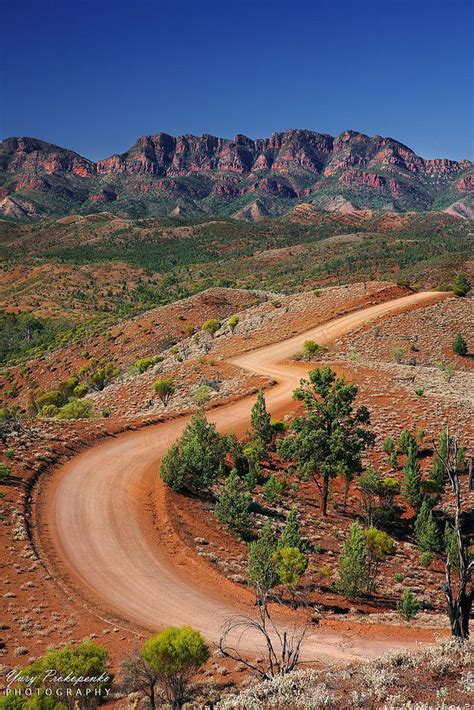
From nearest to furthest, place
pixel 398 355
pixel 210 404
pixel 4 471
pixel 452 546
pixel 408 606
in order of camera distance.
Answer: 1. pixel 408 606
2. pixel 452 546
3. pixel 4 471
4. pixel 210 404
5. pixel 398 355

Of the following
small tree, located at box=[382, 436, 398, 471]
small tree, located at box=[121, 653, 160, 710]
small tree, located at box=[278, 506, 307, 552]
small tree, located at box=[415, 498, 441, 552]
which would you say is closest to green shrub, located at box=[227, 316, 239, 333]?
small tree, located at box=[382, 436, 398, 471]

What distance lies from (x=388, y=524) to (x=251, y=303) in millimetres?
54389

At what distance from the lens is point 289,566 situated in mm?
13727

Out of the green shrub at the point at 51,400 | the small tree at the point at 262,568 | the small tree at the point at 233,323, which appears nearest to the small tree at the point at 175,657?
the small tree at the point at 262,568

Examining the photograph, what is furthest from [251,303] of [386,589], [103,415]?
[386,589]

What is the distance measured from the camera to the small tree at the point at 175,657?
8.66 meters

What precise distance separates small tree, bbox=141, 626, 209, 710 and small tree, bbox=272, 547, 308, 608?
16.3 feet

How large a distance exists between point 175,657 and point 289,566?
5.75 metres

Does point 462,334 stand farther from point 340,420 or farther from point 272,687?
point 272,687

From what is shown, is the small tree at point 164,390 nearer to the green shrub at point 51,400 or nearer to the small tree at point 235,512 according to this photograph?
the small tree at point 235,512

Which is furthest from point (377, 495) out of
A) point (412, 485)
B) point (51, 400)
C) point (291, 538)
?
point (51, 400)

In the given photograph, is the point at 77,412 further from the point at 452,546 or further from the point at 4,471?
the point at 452,546

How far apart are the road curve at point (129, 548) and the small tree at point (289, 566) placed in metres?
1.33

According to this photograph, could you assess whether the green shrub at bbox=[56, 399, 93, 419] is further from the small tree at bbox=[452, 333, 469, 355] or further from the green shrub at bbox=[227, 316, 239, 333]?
the small tree at bbox=[452, 333, 469, 355]
